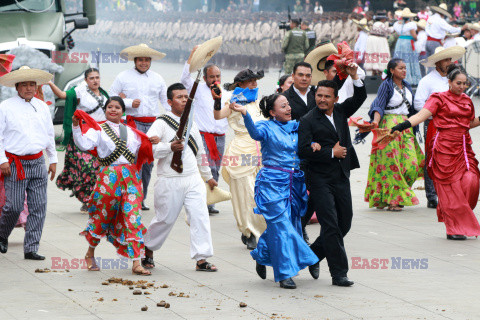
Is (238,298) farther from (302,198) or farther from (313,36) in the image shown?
(313,36)

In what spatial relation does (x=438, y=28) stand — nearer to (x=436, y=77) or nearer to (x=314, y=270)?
(x=436, y=77)

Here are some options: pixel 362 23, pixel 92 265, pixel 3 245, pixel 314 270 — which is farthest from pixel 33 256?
pixel 362 23

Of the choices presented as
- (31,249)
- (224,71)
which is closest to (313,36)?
(224,71)

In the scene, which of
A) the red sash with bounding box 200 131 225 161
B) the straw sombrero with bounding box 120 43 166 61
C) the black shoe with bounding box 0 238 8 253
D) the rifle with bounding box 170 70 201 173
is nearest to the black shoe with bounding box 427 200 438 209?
the red sash with bounding box 200 131 225 161

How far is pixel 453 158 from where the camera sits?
10.2 m

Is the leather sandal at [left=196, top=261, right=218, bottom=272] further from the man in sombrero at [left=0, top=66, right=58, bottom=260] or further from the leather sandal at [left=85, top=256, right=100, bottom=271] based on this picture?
the man in sombrero at [left=0, top=66, right=58, bottom=260]

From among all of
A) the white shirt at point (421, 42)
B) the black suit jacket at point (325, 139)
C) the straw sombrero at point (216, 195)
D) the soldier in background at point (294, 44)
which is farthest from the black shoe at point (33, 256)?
the white shirt at point (421, 42)

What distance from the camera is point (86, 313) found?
6.90 m

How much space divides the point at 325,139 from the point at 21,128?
2.70 m

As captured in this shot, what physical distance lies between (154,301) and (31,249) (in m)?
2.02

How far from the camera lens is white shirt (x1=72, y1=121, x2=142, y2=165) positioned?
8.24 metres

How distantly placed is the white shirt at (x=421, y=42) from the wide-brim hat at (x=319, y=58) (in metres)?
17.1

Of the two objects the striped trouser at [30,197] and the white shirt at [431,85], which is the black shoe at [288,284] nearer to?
the striped trouser at [30,197]

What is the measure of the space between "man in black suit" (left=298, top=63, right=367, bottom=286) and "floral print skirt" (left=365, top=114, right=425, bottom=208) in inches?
149
